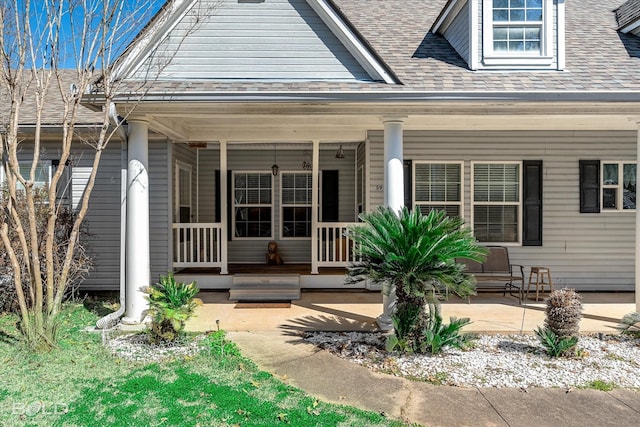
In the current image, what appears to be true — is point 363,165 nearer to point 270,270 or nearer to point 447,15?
point 270,270

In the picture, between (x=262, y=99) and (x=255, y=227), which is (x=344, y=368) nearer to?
(x=262, y=99)

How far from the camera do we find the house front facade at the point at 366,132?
566 cm

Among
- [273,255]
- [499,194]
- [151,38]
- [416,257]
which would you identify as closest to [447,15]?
[499,194]

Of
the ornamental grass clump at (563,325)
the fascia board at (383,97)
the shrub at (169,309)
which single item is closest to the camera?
the ornamental grass clump at (563,325)

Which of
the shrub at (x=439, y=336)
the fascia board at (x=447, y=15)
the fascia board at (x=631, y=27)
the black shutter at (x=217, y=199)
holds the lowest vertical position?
the shrub at (x=439, y=336)

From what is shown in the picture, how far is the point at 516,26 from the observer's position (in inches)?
262

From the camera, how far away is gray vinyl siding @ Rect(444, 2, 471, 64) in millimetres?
6804

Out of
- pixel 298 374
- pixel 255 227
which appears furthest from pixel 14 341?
pixel 255 227

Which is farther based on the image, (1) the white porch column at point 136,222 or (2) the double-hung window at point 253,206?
(2) the double-hung window at point 253,206

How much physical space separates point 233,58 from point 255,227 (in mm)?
4960

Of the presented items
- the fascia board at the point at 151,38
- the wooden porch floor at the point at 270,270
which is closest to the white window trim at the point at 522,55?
the fascia board at the point at 151,38

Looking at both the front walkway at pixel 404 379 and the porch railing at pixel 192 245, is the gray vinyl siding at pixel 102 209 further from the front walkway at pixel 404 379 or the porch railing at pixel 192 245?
the front walkway at pixel 404 379

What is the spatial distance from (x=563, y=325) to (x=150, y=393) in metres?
4.26

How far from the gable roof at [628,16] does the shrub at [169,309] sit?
331 inches
